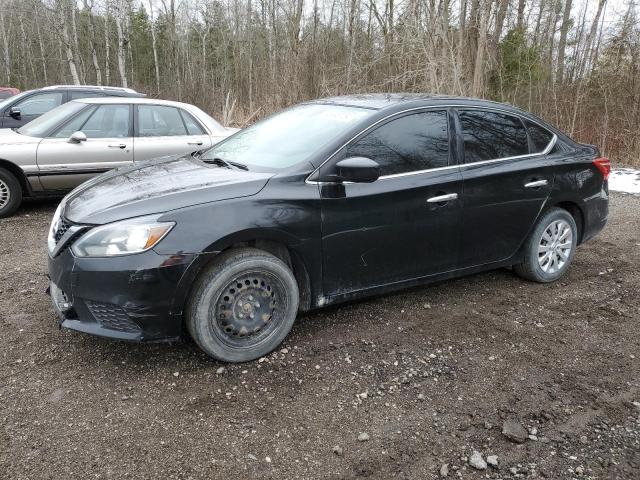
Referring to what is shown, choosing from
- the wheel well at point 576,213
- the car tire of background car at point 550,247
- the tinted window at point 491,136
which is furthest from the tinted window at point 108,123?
the wheel well at point 576,213

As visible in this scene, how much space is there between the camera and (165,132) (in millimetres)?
7332

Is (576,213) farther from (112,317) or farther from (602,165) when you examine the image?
(112,317)

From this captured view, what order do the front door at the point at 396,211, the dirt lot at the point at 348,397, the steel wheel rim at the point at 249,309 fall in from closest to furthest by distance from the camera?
the dirt lot at the point at 348,397 → the steel wheel rim at the point at 249,309 → the front door at the point at 396,211

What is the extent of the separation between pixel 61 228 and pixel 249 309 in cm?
126

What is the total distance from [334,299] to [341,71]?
1473cm

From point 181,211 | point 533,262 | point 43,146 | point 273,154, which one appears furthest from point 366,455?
point 43,146

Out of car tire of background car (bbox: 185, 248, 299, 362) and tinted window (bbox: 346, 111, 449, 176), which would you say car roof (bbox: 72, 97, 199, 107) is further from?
car tire of background car (bbox: 185, 248, 299, 362)

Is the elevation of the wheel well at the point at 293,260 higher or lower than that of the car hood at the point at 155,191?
lower

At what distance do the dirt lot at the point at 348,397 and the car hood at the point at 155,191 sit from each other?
0.92m

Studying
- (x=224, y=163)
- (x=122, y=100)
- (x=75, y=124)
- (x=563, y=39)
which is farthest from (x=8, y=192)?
(x=563, y=39)

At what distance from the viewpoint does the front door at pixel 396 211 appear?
344cm

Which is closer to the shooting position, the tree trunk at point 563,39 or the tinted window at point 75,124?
the tinted window at point 75,124

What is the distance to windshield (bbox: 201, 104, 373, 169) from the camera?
3594 mm

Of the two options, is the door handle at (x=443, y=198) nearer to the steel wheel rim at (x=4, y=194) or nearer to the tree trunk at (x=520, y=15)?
the steel wheel rim at (x=4, y=194)
